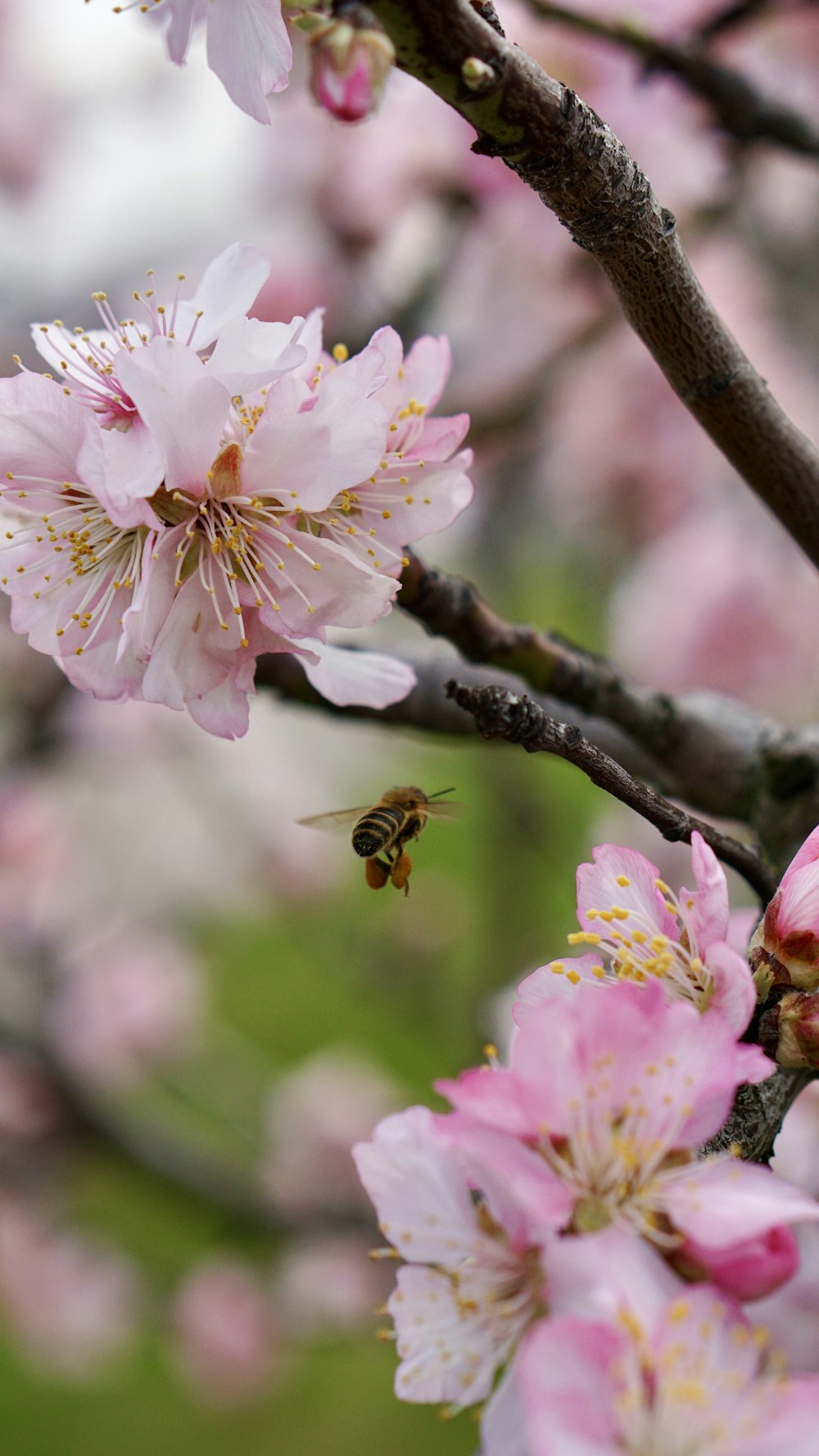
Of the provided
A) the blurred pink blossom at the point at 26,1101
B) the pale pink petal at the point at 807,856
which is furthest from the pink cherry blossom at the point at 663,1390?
the blurred pink blossom at the point at 26,1101

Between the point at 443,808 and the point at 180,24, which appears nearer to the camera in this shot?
the point at 180,24

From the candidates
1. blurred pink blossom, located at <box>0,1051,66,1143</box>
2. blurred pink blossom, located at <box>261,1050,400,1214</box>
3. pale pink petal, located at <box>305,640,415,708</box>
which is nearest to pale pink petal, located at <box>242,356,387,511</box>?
pale pink petal, located at <box>305,640,415,708</box>

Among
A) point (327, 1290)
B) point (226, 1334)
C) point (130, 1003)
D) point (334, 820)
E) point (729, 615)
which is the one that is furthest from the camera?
point (130, 1003)

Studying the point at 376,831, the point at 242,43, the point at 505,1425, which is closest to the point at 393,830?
the point at 376,831

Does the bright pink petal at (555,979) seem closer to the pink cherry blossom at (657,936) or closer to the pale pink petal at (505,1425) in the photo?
the pink cherry blossom at (657,936)

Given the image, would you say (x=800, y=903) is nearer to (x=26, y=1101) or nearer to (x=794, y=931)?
(x=794, y=931)

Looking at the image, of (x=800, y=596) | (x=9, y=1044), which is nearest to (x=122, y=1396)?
(x=9, y=1044)

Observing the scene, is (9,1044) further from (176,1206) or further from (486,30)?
(486,30)
